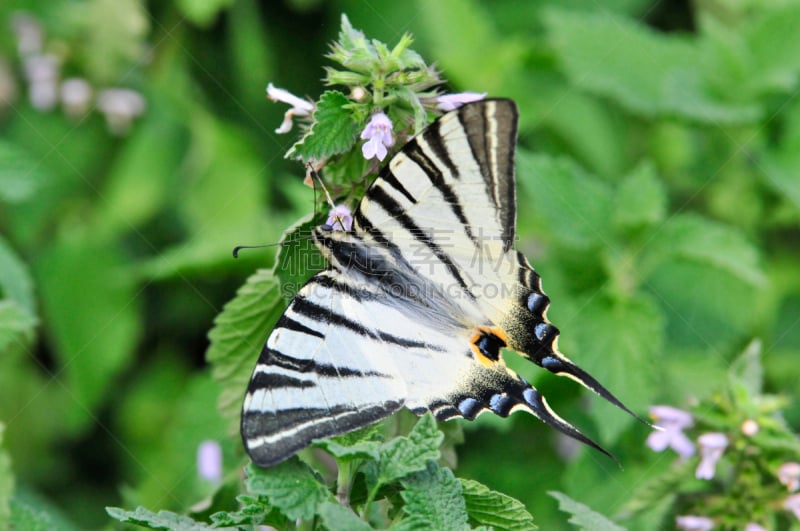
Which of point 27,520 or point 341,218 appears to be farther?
point 27,520

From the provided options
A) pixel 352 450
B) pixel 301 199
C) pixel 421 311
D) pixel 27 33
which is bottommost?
pixel 352 450

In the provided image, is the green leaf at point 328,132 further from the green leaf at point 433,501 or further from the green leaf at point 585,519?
the green leaf at point 585,519

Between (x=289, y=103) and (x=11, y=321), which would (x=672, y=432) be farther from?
(x=11, y=321)

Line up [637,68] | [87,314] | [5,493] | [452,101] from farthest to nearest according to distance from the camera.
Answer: [87,314] < [637,68] < [5,493] < [452,101]

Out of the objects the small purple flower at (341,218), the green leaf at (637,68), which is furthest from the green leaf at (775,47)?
the small purple flower at (341,218)

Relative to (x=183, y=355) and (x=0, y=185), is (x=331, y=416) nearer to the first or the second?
(x=0, y=185)

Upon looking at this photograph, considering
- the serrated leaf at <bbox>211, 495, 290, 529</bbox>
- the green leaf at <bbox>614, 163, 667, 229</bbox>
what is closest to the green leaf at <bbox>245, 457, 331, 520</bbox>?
the serrated leaf at <bbox>211, 495, 290, 529</bbox>

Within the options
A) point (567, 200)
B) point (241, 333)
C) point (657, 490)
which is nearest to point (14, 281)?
point (241, 333)
